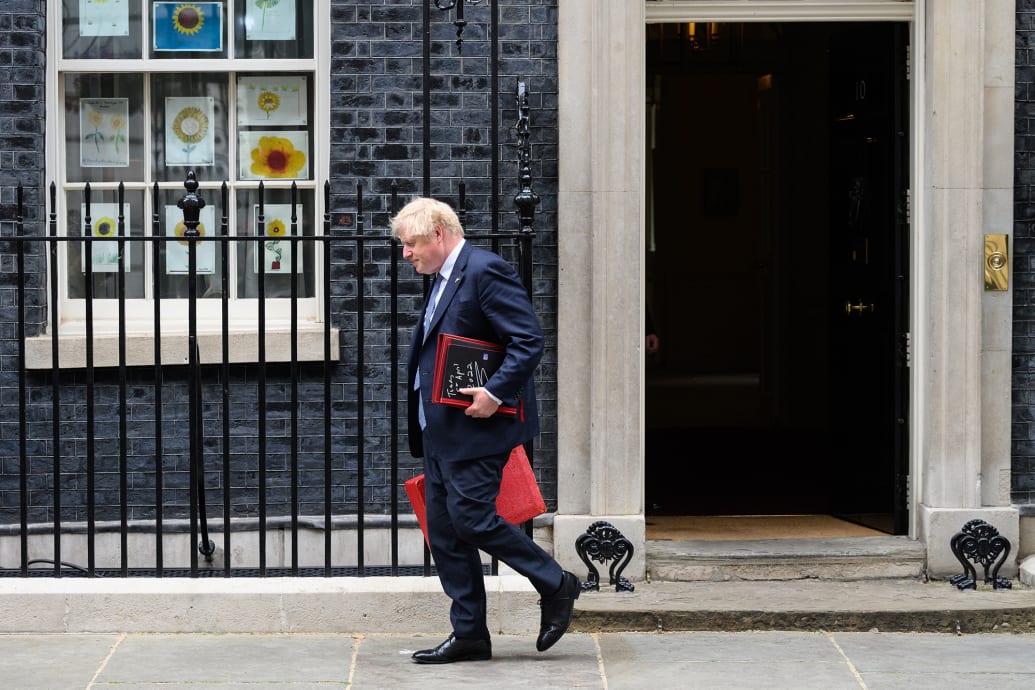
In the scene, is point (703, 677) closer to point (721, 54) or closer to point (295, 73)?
point (295, 73)

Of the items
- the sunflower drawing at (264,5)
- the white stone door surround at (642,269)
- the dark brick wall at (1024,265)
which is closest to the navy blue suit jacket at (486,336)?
the white stone door surround at (642,269)

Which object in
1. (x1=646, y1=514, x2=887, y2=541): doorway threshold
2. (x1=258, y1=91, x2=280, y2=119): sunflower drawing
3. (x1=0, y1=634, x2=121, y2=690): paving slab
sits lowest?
(x1=0, y1=634, x2=121, y2=690): paving slab

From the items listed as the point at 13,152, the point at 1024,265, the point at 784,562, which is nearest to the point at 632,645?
the point at 784,562

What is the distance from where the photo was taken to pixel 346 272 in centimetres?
728

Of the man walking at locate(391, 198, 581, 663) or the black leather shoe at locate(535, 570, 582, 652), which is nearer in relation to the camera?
the man walking at locate(391, 198, 581, 663)

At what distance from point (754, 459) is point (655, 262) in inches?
259

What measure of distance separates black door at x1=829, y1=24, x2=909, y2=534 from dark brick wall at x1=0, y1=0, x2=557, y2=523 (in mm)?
1772

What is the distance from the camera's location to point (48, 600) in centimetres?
626

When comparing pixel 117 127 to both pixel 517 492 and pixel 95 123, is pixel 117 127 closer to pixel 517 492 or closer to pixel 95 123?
pixel 95 123

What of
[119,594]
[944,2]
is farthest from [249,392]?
[944,2]

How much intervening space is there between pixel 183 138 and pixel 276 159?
1.58 ft

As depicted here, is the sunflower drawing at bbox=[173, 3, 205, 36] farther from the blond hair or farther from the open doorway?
the open doorway

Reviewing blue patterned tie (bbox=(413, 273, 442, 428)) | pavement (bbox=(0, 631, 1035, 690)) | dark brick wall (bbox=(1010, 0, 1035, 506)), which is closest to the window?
blue patterned tie (bbox=(413, 273, 442, 428))

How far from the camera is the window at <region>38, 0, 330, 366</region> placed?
293 inches
